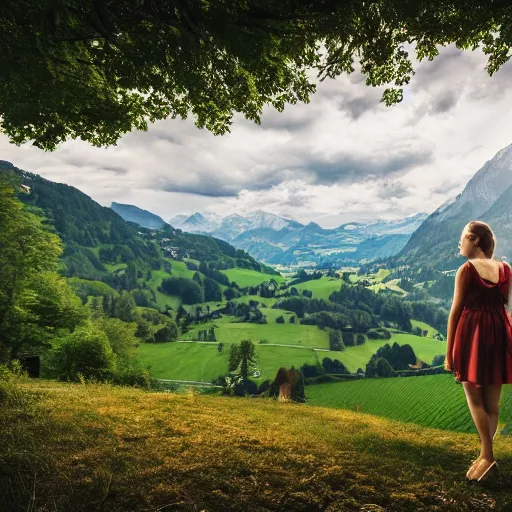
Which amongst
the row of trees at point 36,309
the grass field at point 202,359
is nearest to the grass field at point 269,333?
the grass field at point 202,359

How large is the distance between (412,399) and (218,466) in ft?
198

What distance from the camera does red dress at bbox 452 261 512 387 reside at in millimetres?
4504

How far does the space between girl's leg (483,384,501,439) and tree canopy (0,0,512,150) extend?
17.9ft

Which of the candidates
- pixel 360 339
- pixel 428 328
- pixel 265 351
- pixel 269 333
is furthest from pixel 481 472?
pixel 428 328

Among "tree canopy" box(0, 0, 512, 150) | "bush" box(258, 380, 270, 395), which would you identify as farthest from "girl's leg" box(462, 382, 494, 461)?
"bush" box(258, 380, 270, 395)

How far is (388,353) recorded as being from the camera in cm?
13538

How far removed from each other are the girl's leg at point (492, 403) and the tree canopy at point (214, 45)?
545cm

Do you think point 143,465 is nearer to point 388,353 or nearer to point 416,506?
point 416,506

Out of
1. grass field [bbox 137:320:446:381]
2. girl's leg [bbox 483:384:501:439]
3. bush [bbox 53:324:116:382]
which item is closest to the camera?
girl's leg [bbox 483:384:501:439]

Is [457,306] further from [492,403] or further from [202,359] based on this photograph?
[202,359]

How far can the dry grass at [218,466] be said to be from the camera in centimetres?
373

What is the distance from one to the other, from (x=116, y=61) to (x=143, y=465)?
23.0ft

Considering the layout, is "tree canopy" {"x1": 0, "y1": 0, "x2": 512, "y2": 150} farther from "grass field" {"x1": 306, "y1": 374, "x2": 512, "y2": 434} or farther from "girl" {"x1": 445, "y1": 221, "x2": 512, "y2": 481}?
"grass field" {"x1": 306, "y1": 374, "x2": 512, "y2": 434}

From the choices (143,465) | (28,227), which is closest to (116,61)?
(143,465)
